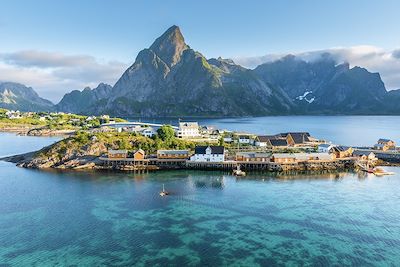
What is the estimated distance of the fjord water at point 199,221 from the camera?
125 feet

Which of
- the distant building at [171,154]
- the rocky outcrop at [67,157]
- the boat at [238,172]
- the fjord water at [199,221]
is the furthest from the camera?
the distant building at [171,154]

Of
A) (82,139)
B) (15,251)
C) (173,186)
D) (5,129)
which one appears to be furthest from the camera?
(5,129)

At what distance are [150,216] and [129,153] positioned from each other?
41.4 m

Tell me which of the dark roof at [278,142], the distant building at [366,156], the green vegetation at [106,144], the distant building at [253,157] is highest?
the green vegetation at [106,144]

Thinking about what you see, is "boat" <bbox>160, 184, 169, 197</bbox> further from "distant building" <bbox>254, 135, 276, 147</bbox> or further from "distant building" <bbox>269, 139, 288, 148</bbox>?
"distant building" <bbox>269, 139, 288, 148</bbox>

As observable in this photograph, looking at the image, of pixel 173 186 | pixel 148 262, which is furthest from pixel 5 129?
pixel 148 262

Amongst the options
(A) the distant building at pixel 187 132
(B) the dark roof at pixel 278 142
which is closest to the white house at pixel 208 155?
(B) the dark roof at pixel 278 142

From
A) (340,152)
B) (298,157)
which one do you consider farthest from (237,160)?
(340,152)

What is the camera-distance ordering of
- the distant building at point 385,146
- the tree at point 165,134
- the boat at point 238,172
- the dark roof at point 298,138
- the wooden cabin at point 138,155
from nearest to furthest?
the boat at point 238,172 < the wooden cabin at point 138,155 < the distant building at point 385,146 < the tree at point 165,134 < the dark roof at point 298,138

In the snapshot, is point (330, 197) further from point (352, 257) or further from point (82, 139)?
point (82, 139)

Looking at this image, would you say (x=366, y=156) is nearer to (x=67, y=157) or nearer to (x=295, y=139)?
(x=295, y=139)

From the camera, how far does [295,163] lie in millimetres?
84125

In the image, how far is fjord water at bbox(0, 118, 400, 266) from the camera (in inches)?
1496

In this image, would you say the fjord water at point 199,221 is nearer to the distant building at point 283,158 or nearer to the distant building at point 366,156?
the distant building at point 283,158
